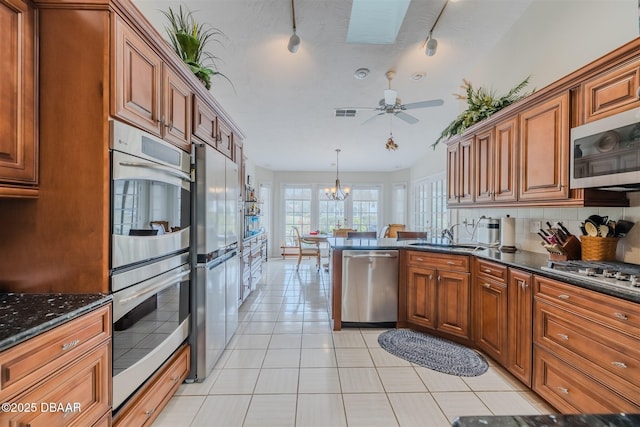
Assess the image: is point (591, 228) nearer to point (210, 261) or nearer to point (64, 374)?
point (210, 261)

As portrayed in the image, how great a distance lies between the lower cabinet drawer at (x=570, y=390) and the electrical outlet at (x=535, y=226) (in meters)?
1.21

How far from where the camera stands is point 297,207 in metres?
8.56

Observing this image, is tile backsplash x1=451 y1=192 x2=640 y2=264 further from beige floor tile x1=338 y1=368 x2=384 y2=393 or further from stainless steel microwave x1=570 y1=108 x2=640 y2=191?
beige floor tile x1=338 y1=368 x2=384 y2=393

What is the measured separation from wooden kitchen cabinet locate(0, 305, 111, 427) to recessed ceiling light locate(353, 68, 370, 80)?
324cm

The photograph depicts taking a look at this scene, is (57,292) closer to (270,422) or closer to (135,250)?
(135,250)

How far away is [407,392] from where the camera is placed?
6.54ft

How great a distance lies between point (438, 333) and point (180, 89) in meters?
3.06

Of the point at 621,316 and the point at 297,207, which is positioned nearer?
the point at 621,316

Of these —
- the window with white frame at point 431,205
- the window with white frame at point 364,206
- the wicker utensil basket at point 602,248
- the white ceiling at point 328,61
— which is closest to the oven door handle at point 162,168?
the white ceiling at point 328,61

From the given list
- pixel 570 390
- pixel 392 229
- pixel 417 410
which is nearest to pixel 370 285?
pixel 417 410

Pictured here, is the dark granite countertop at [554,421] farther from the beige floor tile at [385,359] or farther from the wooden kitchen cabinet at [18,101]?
the beige floor tile at [385,359]

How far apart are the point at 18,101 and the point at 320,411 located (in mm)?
2220

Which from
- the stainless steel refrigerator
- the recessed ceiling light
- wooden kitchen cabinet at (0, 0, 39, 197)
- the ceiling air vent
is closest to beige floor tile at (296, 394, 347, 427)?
the stainless steel refrigerator

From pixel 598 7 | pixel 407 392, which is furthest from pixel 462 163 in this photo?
pixel 407 392
